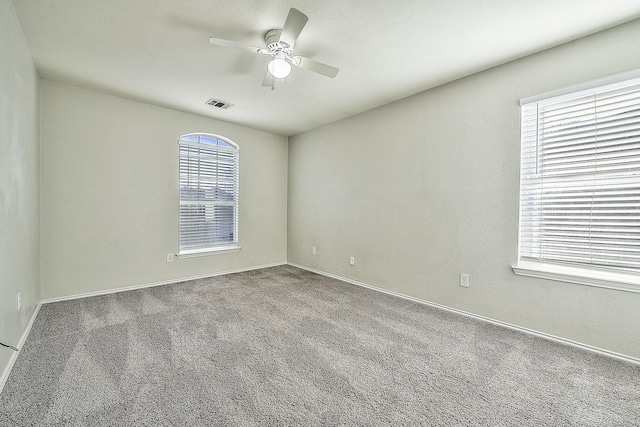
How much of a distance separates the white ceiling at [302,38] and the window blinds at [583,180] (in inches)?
22.0

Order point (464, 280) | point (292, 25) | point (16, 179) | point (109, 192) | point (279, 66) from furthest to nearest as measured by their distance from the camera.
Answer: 1. point (109, 192)
2. point (464, 280)
3. point (279, 66)
4. point (16, 179)
5. point (292, 25)

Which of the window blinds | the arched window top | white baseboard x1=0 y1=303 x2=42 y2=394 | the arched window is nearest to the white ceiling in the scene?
the window blinds

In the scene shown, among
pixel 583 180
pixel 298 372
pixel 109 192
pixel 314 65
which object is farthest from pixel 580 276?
pixel 109 192

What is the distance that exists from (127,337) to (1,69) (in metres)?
2.05

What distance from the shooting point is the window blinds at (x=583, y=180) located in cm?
202

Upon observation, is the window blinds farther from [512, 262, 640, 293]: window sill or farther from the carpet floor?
the carpet floor

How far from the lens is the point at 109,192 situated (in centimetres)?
337

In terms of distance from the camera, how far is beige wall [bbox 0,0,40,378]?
1.73 m

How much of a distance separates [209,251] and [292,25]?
341 centimetres

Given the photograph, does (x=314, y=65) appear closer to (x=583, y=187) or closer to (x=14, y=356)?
(x=583, y=187)

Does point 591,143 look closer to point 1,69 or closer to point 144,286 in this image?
point 1,69

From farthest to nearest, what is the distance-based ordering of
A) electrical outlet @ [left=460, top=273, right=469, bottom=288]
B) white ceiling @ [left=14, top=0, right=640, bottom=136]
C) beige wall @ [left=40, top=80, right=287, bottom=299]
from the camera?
beige wall @ [left=40, top=80, right=287, bottom=299]
electrical outlet @ [left=460, top=273, right=469, bottom=288]
white ceiling @ [left=14, top=0, right=640, bottom=136]

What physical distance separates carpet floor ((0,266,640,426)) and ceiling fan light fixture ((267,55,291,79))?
86.7 inches

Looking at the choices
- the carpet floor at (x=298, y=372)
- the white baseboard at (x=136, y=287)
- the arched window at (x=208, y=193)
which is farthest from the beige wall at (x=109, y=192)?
the carpet floor at (x=298, y=372)
